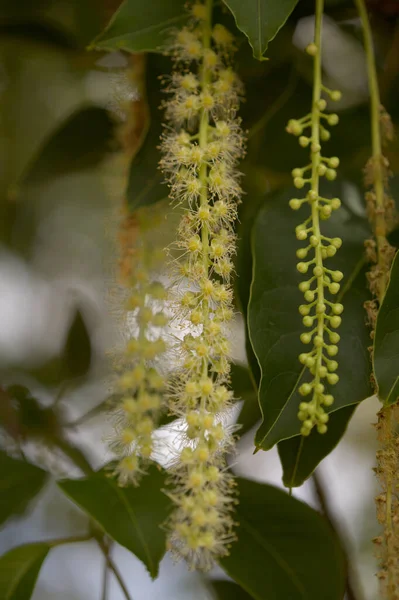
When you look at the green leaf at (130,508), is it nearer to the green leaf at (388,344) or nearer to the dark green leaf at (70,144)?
the green leaf at (388,344)

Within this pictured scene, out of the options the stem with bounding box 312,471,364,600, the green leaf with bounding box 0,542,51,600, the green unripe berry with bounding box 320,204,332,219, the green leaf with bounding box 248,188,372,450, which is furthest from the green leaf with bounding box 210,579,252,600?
the green unripe berry with bounding box 320,204,332,219

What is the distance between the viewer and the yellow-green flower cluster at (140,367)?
22.8 inches

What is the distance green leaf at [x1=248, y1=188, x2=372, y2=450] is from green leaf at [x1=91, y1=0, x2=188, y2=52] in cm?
16

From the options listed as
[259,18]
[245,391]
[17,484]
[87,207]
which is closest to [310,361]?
[259,18]

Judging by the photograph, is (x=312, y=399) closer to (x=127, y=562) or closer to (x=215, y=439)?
(x=215, y=439)

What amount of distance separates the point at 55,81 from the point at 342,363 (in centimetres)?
96

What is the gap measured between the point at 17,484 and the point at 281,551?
32cm

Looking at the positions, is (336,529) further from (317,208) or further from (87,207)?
(87,207)

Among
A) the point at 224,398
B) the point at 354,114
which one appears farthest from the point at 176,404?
the point at 354,114

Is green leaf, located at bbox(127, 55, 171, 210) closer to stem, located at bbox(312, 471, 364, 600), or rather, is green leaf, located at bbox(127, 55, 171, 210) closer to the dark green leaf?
the dark green leaf

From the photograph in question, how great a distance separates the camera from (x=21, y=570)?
69cm

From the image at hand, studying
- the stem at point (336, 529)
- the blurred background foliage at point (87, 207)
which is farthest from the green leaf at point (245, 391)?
the stem at point (336, 529)

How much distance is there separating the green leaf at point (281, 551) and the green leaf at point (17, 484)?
0.25m

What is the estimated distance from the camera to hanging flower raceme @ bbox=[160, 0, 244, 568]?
0.48 metres
